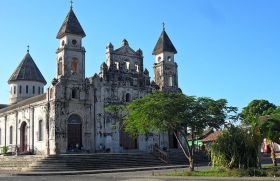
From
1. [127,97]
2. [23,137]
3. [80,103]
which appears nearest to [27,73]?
[23,137]

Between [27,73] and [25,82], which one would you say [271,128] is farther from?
[27,73]

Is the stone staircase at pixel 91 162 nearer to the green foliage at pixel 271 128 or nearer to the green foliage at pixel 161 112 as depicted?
the green foliage at pixel 161 112

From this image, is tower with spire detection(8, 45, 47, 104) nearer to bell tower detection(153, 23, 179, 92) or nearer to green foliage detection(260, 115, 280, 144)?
bell tower detection(153, 23, 179, 92)

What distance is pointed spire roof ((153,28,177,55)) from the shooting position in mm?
54844

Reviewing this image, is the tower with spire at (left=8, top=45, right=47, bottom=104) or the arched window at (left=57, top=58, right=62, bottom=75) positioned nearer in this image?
the arched window at (left=57, top=58, right=62, bottom=75)

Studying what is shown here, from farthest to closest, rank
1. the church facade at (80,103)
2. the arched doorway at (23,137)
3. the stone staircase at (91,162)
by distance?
the arched doorway at (23,137) < the church facade at (80,103) < the stone staircase at (91,162)

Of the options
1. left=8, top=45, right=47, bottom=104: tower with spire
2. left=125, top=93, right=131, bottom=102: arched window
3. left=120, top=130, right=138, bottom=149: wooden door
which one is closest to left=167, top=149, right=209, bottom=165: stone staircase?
left=120, top=130, right=138, bottom=149: wooden door

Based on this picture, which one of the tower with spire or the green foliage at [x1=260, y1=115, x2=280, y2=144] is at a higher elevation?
the tower with spire

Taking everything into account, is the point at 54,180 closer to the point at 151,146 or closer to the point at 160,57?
the point at 151,146

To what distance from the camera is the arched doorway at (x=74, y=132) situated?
149 ft

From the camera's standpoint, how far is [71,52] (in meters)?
46.5

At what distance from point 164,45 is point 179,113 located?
24.8m

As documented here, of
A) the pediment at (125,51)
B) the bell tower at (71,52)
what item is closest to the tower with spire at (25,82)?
the bell tower at (71,52)

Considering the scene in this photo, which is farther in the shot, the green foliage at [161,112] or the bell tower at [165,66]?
the bell tower at [165,66]
